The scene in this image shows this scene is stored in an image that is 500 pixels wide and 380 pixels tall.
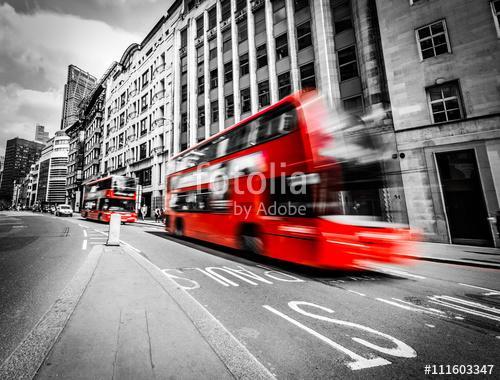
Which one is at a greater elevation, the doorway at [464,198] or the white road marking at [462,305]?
the doorway at [464,198]

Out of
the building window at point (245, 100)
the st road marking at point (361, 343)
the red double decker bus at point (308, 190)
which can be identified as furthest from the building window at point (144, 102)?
the st road marking at point (361, 343)

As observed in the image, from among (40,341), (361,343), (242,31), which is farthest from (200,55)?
(361,343)

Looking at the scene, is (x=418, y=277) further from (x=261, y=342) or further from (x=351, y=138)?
(x=261, y=342)

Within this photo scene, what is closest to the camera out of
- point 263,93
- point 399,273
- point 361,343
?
point 361,343

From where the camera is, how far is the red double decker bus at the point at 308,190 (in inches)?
206

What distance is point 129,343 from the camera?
8.18 ft

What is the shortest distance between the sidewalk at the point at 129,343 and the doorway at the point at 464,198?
46.8 ft

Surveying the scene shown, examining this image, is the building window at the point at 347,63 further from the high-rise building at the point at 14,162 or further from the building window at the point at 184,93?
the high-rise building at the point at 14,162

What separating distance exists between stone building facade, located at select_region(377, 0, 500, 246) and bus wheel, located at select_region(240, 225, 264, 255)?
1026 centimetres

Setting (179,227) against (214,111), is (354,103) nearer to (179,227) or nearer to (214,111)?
(179,227)

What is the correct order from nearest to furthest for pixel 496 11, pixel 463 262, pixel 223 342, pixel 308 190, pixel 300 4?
pixel 223 342 < pixel 308 190 < pixel 463 262 < pixel 496 11 < pixel 300 4

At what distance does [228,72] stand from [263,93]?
6.16 m

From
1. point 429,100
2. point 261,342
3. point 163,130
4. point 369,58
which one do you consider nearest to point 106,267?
point 261,342

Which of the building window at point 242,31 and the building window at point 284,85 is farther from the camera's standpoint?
the building window at point 242,31
